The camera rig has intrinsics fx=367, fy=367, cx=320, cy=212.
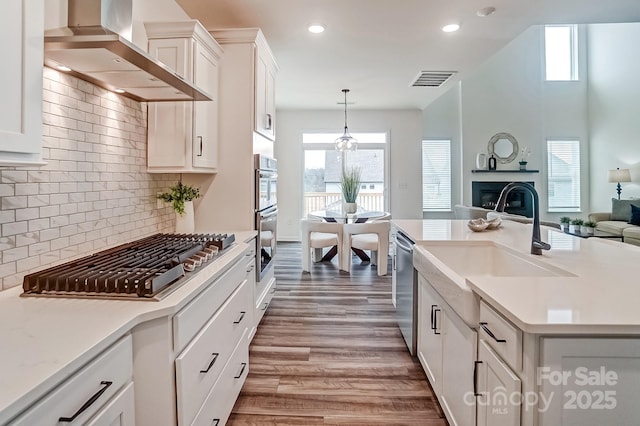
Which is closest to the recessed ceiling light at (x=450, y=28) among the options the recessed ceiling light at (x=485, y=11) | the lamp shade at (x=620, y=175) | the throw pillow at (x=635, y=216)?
the recessed ceiling light at (x=485, y=11)

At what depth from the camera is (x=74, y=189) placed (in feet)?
5.56

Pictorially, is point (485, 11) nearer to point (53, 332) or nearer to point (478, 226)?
point (478, 226)

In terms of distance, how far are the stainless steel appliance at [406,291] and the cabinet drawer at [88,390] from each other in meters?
1.84

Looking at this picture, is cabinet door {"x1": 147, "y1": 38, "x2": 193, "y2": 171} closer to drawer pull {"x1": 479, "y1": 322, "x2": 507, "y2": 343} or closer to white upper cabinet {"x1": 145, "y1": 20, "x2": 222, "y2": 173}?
white upper cabinet {"x1": 145, "y1": 20, "x2": 222, "y2": 173}

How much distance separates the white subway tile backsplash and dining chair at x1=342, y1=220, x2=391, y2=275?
2974mm

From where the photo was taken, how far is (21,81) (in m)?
0.99

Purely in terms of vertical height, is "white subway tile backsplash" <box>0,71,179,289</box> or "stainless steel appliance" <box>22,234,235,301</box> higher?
"white subway tile backsplash" <box>0,71,179,289</box>

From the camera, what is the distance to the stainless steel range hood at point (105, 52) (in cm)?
131

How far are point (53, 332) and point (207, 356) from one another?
661 mm

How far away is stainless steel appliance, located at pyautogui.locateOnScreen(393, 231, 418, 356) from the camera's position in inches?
98.7

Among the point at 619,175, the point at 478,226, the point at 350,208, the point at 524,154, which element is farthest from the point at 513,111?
the point at 478,226

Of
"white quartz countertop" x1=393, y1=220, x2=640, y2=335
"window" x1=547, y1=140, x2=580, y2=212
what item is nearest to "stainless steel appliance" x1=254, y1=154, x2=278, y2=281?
"white quartz countertop" x1=393, y1=220, x2=640, y2=335

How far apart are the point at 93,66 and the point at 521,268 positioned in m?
2.23

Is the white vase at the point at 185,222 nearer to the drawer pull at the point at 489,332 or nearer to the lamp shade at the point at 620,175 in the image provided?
the drawer pull at the point at 489,332
